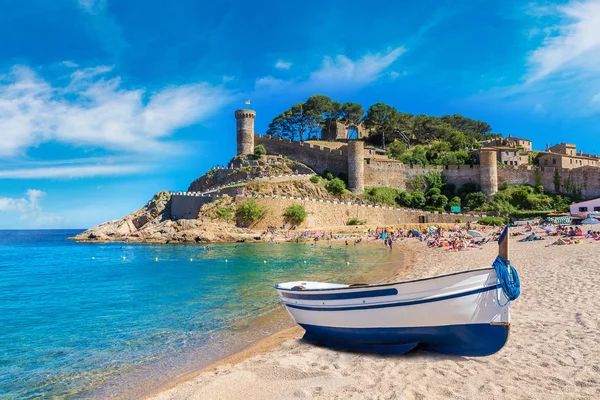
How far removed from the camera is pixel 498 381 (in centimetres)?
496

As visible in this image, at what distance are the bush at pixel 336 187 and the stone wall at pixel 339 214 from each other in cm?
413

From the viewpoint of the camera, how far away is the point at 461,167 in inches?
1986

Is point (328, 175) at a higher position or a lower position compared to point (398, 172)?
lower

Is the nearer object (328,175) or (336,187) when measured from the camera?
(336,187)

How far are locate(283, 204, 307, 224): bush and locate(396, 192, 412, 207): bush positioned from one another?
1372cm

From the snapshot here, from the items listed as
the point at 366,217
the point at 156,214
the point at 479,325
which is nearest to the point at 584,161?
the point at 366,217

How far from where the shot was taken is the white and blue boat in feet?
18.8

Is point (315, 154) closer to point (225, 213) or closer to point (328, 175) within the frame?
point (328, 175)

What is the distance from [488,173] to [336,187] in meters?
17.7

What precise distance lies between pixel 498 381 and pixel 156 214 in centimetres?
4948

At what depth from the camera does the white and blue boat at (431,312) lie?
18.8 feet

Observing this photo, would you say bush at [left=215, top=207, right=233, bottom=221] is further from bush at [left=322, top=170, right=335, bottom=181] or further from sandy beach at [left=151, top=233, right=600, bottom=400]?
sandy beach at [left=151, top=233, right=600, bottom=400]

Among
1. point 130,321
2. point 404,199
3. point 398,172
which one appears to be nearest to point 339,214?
point 404,199

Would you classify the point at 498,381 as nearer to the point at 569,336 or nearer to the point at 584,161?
the point at 569,336
